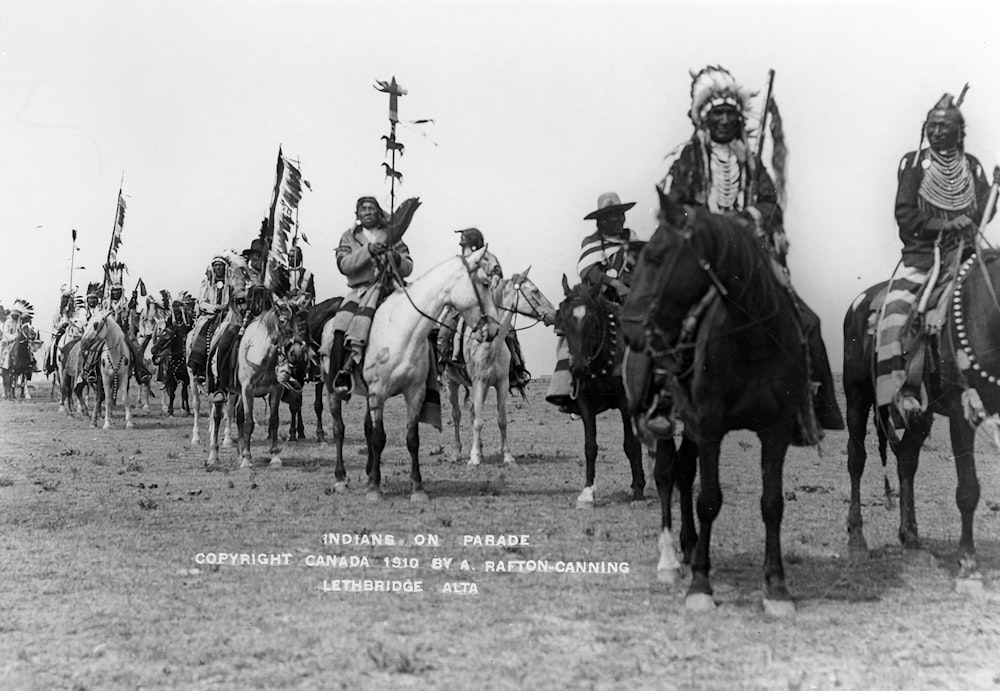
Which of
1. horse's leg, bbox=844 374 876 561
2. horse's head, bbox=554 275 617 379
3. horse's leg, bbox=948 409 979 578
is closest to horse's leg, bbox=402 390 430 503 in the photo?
horse's head, bbox=554 275 617 379

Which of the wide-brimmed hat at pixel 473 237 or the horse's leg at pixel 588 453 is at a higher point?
the wide-brimmed hat at pixel 473 237

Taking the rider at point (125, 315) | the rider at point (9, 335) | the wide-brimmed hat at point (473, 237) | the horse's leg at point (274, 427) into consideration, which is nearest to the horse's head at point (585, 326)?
the wide-brimmed hat at point (473, 237)

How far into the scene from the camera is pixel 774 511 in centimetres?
537

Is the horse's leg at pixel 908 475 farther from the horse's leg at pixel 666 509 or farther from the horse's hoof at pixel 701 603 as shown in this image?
the horse's hoof at pixel 701 603

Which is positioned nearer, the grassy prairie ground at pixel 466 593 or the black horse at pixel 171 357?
the grassy prairie ground at pixel 466 593

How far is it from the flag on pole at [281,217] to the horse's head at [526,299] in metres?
2.41

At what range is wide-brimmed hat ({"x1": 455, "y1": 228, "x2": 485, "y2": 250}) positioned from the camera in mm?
8500

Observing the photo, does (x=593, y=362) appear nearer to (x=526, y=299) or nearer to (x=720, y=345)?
(x=526, y=299)

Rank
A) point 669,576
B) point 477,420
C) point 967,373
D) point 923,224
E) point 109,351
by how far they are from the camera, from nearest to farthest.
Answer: point 967,373
point 669,576
point 923,224
point 477,420
point 109,351

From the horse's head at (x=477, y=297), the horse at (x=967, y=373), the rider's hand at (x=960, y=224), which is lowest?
the horse at (x=967, y=373)

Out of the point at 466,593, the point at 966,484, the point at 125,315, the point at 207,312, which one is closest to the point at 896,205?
the point at 966,484

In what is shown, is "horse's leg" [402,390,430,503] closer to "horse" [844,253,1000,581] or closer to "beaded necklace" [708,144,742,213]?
"beaded necklace" [708,144,742,213]

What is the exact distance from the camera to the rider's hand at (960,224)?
6.02 meters

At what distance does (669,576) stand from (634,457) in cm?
260
